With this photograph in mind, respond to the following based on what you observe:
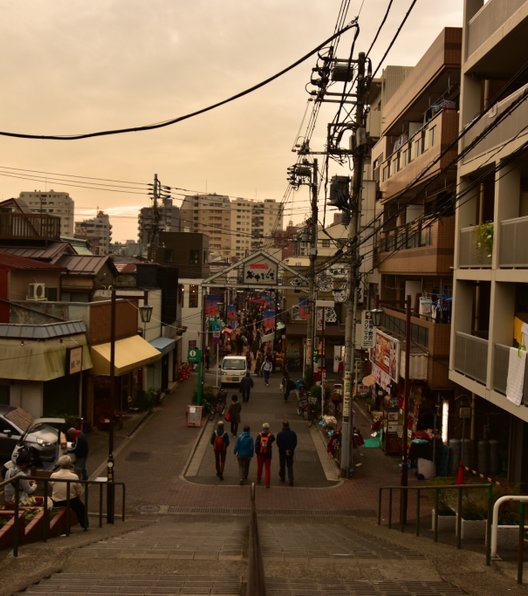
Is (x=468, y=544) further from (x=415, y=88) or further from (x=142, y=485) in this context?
(x=415, y=88)

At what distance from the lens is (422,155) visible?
2039 cm

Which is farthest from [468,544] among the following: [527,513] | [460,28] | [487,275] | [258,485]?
[460,28]

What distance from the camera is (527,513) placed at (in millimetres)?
9469

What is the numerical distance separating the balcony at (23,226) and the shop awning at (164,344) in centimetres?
701

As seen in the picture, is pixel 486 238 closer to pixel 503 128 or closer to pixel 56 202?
pixel 503 128

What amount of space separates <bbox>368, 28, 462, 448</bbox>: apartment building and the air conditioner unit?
12335 mm

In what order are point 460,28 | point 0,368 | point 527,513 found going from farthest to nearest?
1. point 0,368
2. point 460,28
3. point 527,513

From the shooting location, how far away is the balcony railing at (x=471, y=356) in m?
15.3

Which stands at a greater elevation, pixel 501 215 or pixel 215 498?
pixel 501 215

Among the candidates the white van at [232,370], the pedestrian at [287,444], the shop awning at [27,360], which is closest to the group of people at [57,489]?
the pedestrian at [287,444]

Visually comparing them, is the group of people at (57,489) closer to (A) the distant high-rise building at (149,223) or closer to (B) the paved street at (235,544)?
(B) the paved street at (235,544)

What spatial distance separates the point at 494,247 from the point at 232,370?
22.9m

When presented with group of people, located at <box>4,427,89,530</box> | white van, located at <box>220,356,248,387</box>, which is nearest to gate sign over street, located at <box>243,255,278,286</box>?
white van, located at <box>220,356,248,387</box>

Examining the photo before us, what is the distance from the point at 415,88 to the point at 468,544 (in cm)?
1623
